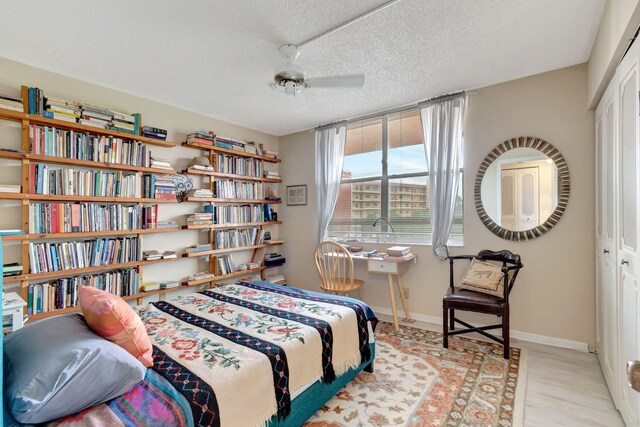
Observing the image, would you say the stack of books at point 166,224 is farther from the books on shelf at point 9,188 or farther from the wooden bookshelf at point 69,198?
the books on shelf at point 9,188

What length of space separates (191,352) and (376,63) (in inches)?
99.1

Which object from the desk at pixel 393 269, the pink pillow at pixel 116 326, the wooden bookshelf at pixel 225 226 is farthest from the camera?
the wooden bookshelf at pixel 225 226

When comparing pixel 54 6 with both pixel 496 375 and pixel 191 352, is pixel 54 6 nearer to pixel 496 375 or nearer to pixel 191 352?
pixel 191 352

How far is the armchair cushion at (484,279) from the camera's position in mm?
2684

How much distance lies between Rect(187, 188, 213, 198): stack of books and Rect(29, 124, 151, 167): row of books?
0.54 metres

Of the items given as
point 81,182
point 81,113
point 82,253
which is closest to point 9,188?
point 81,182

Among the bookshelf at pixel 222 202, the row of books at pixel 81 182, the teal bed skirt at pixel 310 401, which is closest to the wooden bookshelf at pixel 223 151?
the bookshelf at pixel 222 202

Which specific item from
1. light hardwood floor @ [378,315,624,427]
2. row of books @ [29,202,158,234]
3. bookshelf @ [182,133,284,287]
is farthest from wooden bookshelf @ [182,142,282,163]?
light hardwood floor @ [378,315,624,427]

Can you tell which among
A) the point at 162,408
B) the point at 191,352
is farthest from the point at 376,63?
the point at 162,408

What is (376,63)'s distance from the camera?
2.55m

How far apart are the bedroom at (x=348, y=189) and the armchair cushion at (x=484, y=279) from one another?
17 centimetres

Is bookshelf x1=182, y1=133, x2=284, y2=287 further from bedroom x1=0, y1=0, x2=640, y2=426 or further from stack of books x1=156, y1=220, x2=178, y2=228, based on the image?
stack of books x1=156, y1=220, x2=178, y2=228

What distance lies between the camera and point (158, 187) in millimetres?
3236

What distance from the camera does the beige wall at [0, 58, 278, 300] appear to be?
2.41 m
